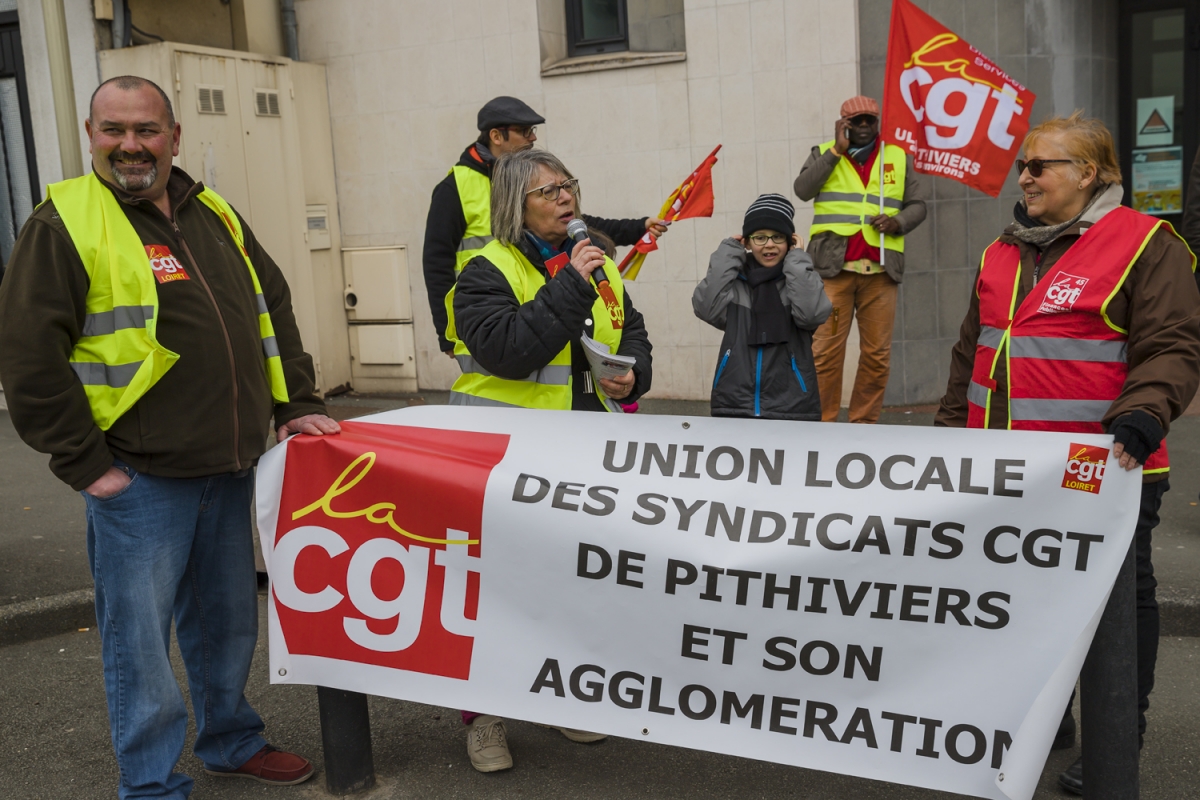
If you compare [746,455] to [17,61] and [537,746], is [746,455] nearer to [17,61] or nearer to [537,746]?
[537,746]

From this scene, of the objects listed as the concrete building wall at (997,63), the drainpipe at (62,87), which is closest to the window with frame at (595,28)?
the concrete building wall at (997,63)

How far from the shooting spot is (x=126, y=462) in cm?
331

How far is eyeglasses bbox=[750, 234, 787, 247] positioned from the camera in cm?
509

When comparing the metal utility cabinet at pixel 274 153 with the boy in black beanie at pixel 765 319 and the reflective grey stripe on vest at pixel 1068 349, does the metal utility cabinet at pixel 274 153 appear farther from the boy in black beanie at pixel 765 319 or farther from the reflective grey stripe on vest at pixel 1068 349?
the reflective grey stripe on vest at pixel 1068 349

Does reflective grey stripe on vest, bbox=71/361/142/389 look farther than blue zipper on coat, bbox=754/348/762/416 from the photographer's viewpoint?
No

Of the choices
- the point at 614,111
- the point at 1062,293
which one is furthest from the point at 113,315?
the point at 614,111

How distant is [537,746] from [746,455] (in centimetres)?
142

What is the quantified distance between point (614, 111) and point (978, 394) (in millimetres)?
5783

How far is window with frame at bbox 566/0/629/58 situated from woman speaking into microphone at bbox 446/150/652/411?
18.9 ft

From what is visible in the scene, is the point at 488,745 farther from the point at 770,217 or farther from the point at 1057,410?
the point at 770,217

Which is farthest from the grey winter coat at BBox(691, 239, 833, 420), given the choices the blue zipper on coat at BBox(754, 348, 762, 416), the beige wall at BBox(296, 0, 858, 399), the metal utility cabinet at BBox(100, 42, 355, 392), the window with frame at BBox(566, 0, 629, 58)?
the metal utility cabinet at BBox(100, 42, 355, 392)

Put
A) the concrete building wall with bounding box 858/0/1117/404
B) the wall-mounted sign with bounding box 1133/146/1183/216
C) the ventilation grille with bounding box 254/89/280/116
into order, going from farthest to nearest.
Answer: the ventilation grille with bounding box 254/89/280/116, the wall-mounted sign with bounding box 1133/146/1183/216, the concrete building wall with bounding box 858/0/1117/404

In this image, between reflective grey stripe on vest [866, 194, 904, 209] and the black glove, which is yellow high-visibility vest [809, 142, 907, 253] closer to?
reflective grey stripe on vest [866, 194, 904, 209]

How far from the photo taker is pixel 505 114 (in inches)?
222
